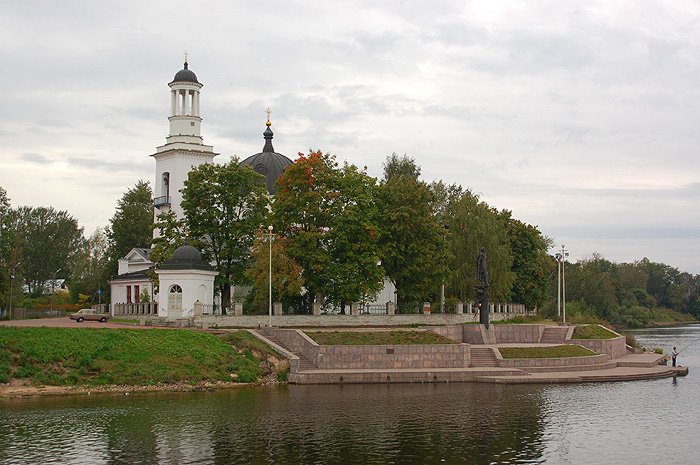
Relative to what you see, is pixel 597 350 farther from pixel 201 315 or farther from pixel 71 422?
pixel 71 422

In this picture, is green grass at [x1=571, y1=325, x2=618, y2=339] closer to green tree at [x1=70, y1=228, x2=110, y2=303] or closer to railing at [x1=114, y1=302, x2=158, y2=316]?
railing at [x1=114, y1=302, x2=158, y2=316]

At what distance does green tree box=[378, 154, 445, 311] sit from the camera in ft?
207

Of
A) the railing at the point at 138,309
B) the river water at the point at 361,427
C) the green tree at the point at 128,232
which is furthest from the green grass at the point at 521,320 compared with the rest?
the green tree at the point at 128,232

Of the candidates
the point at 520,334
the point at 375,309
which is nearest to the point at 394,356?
the point at 520,334

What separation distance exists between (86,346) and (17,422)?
12.1 m

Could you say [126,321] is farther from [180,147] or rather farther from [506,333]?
[506,333]

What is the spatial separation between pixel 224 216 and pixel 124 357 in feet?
67.0

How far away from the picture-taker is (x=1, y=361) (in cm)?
4291

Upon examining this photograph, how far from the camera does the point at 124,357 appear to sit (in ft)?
149

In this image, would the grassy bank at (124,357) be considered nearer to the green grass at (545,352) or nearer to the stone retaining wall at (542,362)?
the stone retaining wall at (542,362)

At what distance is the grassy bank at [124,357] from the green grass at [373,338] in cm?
409

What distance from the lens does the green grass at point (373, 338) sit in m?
51.7

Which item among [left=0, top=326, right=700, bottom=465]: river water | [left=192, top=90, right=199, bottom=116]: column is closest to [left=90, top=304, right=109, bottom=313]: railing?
[left=192, top=90, right=199, bottom=116]: column

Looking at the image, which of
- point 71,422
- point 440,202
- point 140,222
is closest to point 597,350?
point 440,202
